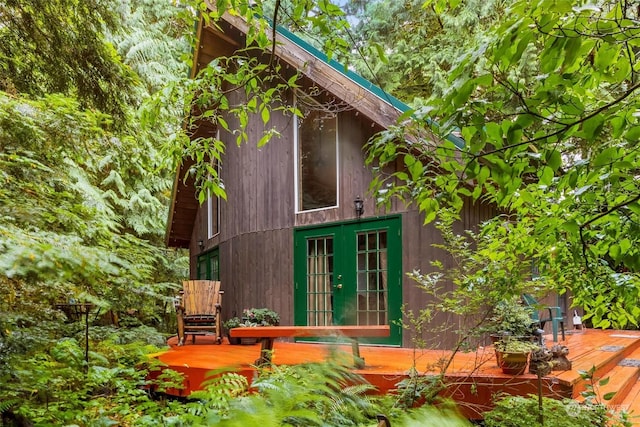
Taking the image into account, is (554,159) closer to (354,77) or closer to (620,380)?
(620,380)

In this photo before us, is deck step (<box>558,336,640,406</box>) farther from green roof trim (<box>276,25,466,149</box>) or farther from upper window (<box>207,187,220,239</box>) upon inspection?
upper window (<box>207,187,220,239</box>)

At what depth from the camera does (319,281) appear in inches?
265

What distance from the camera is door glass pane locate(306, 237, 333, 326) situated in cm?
659

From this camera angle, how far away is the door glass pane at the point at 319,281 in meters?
6.59

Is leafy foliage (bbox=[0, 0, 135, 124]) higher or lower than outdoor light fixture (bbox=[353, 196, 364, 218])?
higher

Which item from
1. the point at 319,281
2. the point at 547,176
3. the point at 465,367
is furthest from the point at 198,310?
the point at 547,176

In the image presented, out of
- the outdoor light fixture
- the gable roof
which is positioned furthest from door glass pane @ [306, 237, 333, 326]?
the gable roof

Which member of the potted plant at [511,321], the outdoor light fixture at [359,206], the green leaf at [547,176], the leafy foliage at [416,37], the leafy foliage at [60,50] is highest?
the leafy foliage at [416,37]

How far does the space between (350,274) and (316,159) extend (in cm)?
200

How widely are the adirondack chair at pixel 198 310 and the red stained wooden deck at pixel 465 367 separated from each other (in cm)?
24

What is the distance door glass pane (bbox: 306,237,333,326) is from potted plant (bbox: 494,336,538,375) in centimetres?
323

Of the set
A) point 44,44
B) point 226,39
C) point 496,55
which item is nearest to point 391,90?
point 226,39

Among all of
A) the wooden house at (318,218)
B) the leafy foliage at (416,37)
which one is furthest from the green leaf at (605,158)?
the leafy foliage at (416,37)

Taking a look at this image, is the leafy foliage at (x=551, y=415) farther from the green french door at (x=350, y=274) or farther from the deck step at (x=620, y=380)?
the green french door at (x=350, y=274)
